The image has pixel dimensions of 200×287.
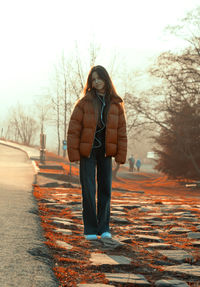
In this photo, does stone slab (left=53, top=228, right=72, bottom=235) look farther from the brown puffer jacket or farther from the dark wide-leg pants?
the brown puffer jacket

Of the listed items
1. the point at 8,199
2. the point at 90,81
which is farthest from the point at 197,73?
the point at 90,81

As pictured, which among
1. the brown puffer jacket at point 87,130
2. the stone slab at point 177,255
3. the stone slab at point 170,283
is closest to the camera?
the stone slab at point 170,283

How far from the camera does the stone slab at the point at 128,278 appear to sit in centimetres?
354

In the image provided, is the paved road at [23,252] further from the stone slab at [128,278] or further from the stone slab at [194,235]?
the stone slab at [194,235]

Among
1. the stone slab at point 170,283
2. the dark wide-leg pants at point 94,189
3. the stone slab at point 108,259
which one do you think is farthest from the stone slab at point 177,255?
the stone slab at point 170,283

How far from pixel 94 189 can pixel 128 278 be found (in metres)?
1.77

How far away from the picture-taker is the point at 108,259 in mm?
4305

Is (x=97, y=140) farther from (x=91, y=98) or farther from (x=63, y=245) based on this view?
(x=63, y=245)

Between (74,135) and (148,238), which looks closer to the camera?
(74,135)

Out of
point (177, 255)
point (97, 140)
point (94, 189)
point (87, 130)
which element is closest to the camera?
point (177, 255)

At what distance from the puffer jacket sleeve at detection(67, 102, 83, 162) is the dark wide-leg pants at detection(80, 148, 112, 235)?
0.45ft

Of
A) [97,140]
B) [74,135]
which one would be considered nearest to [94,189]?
[97,140]

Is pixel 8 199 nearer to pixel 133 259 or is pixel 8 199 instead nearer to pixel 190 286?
pixel 133 259

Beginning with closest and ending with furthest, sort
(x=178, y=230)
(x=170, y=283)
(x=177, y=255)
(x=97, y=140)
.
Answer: (x=170, y=283) → (x=177, y=255) → (x=97, y=140) → (x=178, y=230)
